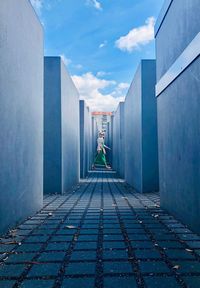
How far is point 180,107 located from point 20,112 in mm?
2793

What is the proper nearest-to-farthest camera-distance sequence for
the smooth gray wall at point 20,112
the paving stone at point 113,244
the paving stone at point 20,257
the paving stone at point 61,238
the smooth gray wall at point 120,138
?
1. the paving stone at point 20,257
2. the paving stone at point 113,244
3. the paving stone at point 61,238
4. the smooth gray wall at point 20,112
5. the smooth gray wall at point 120,138

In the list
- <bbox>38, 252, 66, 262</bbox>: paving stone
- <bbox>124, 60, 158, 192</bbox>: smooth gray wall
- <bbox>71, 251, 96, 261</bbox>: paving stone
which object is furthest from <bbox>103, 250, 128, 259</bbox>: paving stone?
<bbox>124, 60, 158, 192</bbox>: smooth gray wall

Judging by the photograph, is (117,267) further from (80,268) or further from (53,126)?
(53,126)

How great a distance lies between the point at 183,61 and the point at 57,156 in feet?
18.8

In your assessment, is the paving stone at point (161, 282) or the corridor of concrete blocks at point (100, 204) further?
the corridor of concrete blocks at point (100, 204)

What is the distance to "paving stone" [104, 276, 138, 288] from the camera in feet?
8.66

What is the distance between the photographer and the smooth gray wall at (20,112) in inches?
174

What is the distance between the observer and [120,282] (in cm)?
271

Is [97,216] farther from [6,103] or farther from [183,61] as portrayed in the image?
[183,61]

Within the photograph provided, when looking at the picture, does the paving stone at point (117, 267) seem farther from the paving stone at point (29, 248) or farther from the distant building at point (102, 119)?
the distant building at point (102, 119)

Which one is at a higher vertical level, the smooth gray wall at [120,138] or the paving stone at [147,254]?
the smooth gray wall at [120,138]

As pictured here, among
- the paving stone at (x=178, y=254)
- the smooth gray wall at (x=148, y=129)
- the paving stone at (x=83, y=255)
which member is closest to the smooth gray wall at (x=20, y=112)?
the paving stone at (x=83, y=255)

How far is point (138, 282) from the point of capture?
271 centimetres

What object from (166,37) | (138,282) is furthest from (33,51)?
(138,282)
